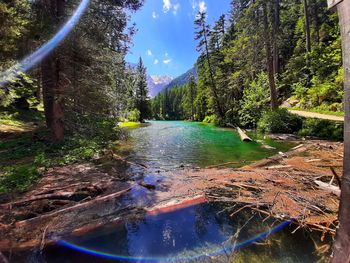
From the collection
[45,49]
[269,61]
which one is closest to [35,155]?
[45,49]

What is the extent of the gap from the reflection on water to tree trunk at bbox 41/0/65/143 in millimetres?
7879

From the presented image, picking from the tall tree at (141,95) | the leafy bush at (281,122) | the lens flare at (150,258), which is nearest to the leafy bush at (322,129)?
the leafy bush at (281,122)

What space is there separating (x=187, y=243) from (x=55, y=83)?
9.51m

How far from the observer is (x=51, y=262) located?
11.7 feet

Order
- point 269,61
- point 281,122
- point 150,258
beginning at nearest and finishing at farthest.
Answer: point 150,258 → point 281,122 → point 269,61

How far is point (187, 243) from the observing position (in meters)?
4.14

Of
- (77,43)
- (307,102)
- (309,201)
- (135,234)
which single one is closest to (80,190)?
(135,234)

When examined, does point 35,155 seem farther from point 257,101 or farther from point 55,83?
point 257,101

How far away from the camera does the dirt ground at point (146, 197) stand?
4.34 meters

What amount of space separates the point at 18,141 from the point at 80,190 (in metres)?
7.47

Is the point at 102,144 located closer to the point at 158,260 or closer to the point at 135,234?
the point at 135,234

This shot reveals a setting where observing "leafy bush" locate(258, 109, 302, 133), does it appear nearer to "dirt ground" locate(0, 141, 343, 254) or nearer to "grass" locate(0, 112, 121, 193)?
"dirt ground" locate(0, 141, 343, 254)

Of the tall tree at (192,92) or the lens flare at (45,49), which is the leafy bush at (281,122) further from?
the tall tree at (192,92)

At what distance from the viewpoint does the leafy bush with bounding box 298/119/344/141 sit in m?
13.9
